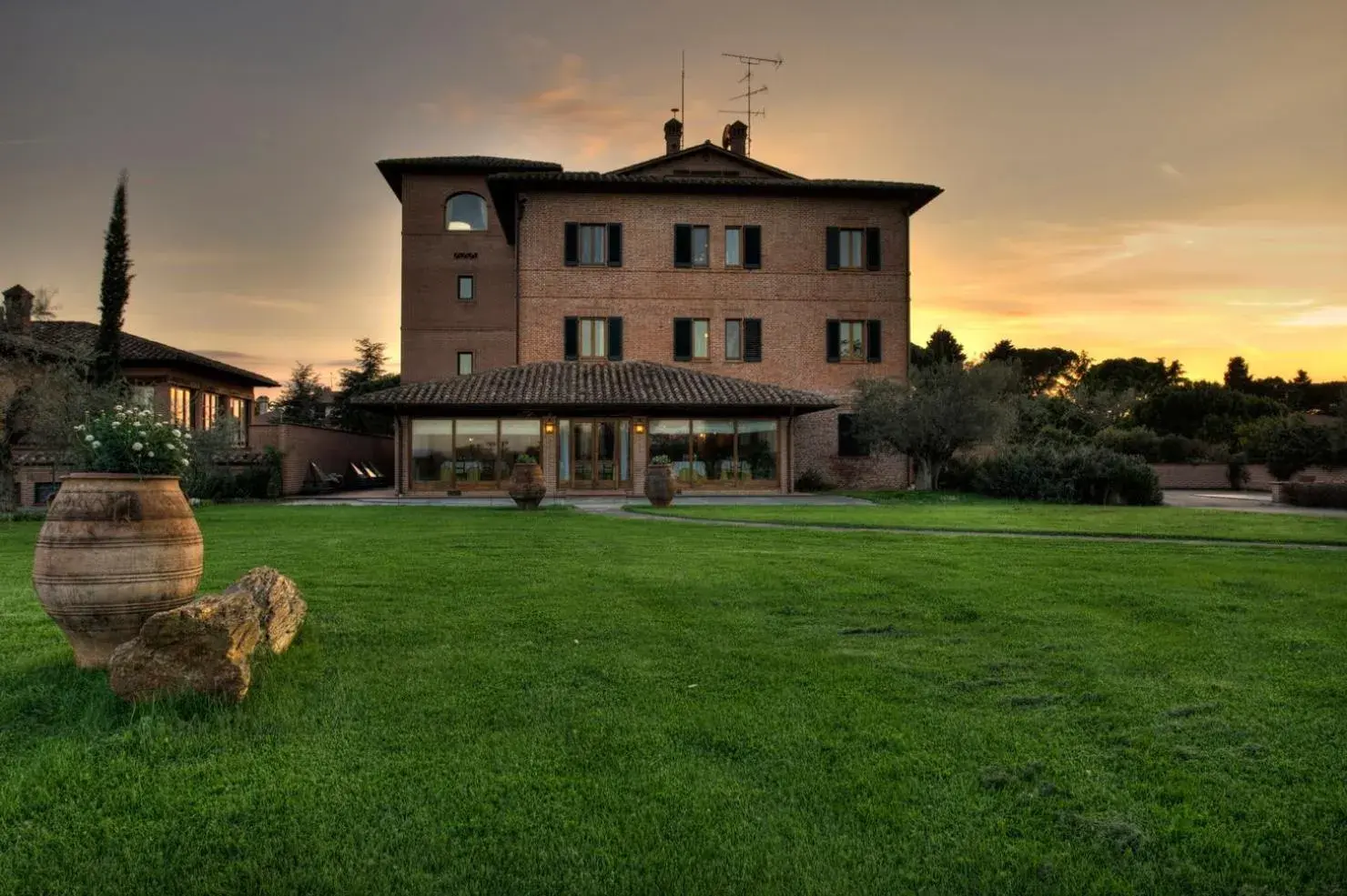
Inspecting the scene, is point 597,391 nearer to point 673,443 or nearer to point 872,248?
point 673,443

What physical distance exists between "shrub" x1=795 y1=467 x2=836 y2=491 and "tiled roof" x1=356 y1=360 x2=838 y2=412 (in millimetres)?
2911

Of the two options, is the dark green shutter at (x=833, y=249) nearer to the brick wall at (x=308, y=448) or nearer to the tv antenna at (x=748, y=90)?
the tv antenna at (x=748, y=90)

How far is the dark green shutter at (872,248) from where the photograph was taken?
32.0 meters

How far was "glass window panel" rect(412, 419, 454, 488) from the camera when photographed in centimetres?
2820

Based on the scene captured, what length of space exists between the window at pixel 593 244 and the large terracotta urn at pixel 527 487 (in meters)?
13.2

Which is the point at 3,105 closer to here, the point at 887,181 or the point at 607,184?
the point at 607,184

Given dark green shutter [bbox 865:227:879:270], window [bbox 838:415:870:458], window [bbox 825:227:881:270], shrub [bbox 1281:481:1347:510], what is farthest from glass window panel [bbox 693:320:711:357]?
shrub [bbox 1281:481:1347:510]

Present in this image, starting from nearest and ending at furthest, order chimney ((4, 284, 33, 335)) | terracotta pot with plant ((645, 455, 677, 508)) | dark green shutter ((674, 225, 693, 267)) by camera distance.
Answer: terracotta pot with plant ((645, 455, 677, 508))
chimney ((4, 284, 33, 335))
dark green shutter ((674, 225, 693, 267))

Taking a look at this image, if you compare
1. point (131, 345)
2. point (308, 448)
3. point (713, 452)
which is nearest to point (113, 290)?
point (131, 345)

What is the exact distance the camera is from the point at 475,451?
28.5 metres

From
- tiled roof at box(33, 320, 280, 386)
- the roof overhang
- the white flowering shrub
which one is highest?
the roof overhang

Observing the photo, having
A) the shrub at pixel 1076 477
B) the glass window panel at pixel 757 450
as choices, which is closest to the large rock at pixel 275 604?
the glass window panel at pixel 757 450

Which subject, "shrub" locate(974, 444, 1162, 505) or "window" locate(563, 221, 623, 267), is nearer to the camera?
"shrub" locate(974, 444, 1162, 505)

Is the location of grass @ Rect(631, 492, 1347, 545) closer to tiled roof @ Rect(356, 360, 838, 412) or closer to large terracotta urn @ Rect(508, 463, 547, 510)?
large terracotta urn @ Rect(508, 463, 547, 510)
